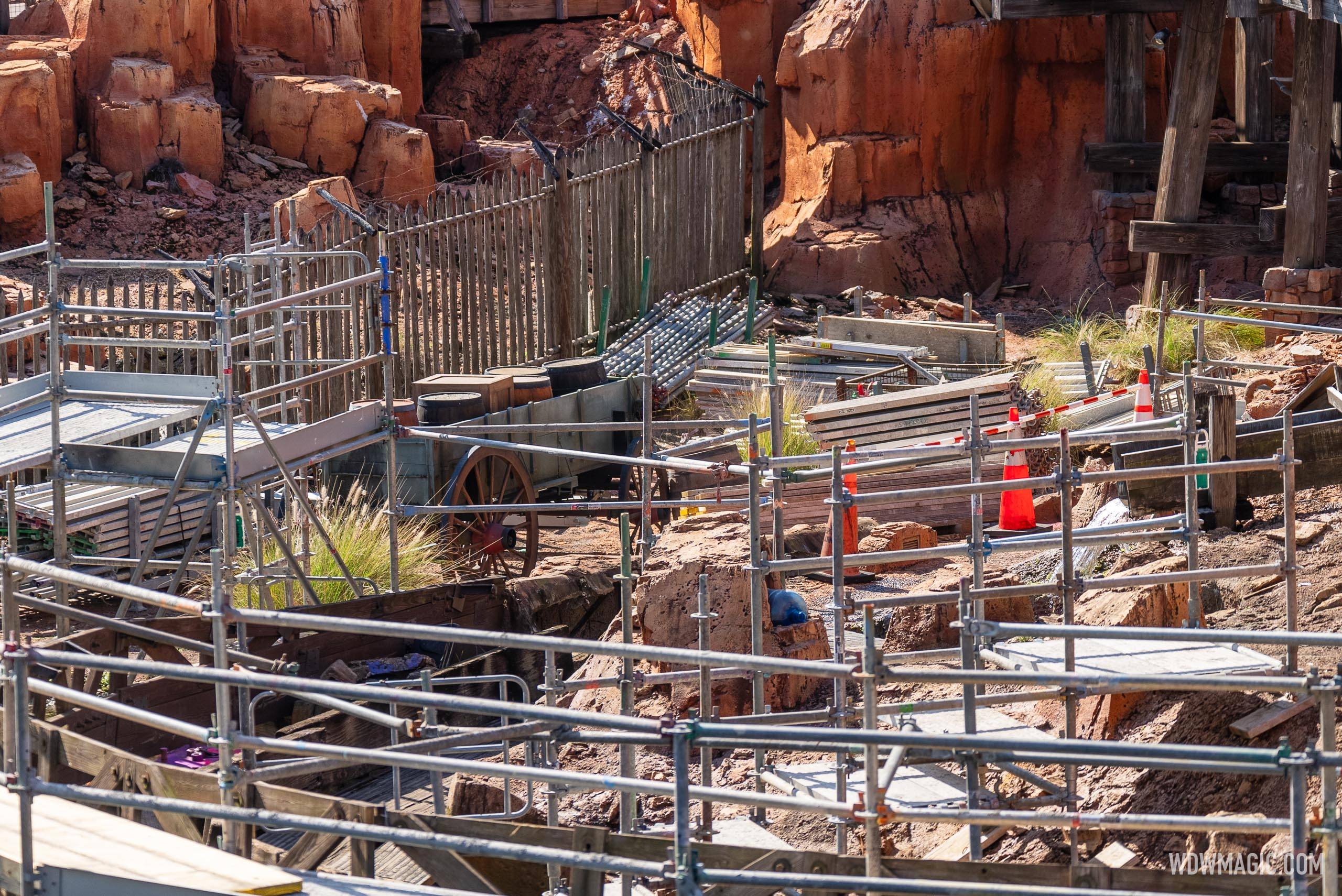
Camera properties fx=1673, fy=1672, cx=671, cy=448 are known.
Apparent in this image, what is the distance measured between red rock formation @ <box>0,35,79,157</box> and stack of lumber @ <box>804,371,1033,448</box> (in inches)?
478

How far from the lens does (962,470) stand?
Result: 37.9 feet

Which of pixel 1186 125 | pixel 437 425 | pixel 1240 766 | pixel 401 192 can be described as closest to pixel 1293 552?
pixel 1240 766

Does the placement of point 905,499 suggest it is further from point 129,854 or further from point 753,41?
point 753,41

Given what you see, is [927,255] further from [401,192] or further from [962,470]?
[962,470]

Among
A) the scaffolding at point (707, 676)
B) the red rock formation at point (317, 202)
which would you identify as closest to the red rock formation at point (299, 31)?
the red rock formation at point (317, 202)

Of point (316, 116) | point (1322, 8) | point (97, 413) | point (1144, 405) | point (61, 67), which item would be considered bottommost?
point (1144, 405)

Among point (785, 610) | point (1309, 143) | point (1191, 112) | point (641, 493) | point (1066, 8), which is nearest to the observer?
point (785, 610)

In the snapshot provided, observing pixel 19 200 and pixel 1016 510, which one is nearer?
pixel 1016 510

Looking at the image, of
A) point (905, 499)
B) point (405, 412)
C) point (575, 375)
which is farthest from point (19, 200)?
point (905, 499)

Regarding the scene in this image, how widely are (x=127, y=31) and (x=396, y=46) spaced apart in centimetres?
418

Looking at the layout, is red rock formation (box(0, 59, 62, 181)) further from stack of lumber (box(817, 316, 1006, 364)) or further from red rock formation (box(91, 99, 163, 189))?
stack of lumber (box(817, 316, 1006, 364))

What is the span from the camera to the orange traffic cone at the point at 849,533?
8977mm

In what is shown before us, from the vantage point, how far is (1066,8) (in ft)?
56.6

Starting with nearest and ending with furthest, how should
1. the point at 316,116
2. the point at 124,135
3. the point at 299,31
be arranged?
the point at 124,135 → the point at 316,116 → the point at 299,31
